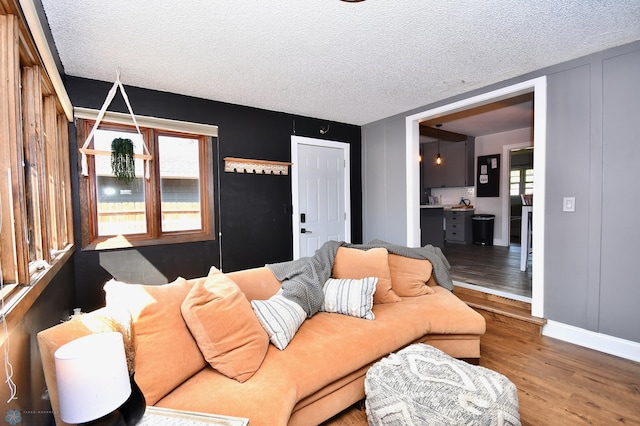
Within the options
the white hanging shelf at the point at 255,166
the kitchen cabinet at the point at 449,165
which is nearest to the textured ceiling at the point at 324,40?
the white hanging shelf at the point at 255,166

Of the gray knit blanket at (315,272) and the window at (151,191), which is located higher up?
the window at (151,191)

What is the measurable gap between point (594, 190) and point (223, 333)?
124 inches

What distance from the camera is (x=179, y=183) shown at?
3367 millimetres

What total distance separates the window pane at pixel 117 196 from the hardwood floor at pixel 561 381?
2.69 m

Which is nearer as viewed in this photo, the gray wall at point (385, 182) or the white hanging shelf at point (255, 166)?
the white hanging shelf at point (255, 166)

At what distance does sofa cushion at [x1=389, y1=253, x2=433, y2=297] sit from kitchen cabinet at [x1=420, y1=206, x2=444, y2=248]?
3.75m

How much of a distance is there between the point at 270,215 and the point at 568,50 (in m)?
3.36

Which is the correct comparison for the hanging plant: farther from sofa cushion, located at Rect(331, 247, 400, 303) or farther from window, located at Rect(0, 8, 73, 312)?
sofa cushion, located at Rect(331, 247, 400, 303)

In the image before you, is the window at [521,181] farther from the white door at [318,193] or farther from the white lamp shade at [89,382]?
the white lamp shade at [89,382]

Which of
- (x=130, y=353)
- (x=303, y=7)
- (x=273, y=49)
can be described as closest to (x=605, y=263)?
(x=303, y=7)

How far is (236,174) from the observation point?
3.62 m

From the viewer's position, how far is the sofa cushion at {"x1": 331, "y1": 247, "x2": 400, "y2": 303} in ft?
8.12

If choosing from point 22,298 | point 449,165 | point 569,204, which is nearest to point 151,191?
point 22,298

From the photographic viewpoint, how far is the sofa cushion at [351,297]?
2.18m
